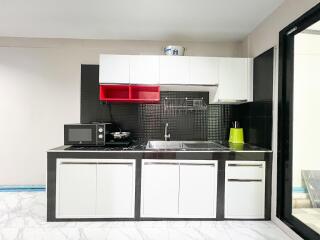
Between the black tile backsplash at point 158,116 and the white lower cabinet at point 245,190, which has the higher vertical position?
the black tile backsplash at point 158,116

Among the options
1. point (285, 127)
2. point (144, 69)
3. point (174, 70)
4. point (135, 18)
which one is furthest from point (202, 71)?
point (285, 127)

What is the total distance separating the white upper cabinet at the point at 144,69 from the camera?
2832mm

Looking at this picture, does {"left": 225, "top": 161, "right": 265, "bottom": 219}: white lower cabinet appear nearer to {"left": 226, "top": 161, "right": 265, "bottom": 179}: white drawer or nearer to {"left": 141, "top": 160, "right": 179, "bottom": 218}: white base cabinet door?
{"left": 226, "top": 161, "right": 265, "bottom": 179}: white drawer

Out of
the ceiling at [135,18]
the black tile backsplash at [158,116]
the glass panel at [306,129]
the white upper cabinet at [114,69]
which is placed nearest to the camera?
the ceiling at [135,18]

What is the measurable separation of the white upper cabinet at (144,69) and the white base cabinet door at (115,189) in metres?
1.06

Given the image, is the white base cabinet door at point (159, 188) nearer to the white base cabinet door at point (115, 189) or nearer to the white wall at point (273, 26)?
the white base cabinet door at point (115, 189)

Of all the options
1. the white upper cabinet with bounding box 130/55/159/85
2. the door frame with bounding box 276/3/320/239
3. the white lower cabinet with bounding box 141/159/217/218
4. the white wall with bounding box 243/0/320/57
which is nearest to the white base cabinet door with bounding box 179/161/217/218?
the white lower cabinet with bounding box 141/159/217/218

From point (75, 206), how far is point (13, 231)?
0.63 meters

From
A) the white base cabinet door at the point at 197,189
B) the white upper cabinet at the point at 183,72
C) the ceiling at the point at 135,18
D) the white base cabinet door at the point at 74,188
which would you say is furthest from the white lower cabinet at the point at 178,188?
the ceiling at the point at 135,18

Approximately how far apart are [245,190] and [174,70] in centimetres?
167

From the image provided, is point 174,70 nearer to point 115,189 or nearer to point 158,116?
point 158,116

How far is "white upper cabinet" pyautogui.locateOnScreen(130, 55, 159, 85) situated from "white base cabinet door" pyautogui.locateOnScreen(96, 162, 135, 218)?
1062 mm

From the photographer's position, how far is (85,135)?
8.77ft

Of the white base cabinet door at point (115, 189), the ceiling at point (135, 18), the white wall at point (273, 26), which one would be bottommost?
the white base cabinet door at point (115, 189)
